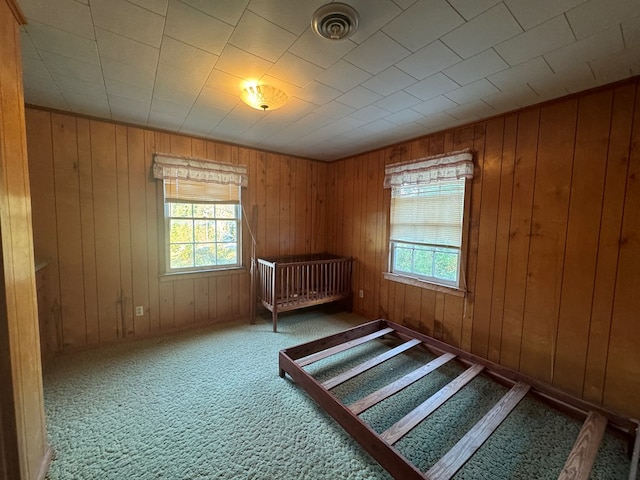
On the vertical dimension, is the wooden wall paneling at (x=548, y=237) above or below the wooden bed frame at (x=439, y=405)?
above

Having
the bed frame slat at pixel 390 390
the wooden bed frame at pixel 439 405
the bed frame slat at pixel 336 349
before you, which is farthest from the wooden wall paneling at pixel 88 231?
the bed frame slat at pixel 390 390

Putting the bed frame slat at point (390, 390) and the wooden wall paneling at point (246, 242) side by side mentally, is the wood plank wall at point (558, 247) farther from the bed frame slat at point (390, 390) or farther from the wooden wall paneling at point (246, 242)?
the wooden wall paneling at point (246, 242)

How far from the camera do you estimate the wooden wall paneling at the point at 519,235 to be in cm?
222

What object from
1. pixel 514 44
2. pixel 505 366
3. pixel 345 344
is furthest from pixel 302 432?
pixel 514 44

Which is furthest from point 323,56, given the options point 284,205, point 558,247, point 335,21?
point 284,205

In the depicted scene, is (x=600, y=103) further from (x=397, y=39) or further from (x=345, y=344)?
(x=345, y=344)

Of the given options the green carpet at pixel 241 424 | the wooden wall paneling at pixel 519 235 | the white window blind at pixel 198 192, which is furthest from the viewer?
the white window blind at pixel 198 192

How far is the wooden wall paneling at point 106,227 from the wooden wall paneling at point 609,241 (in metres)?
4.34

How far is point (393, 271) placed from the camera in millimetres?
3414

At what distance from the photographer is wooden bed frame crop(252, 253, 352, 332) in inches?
131

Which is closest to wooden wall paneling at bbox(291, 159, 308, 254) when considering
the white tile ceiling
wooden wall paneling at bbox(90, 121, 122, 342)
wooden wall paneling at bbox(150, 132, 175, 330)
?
the white tile ceiling

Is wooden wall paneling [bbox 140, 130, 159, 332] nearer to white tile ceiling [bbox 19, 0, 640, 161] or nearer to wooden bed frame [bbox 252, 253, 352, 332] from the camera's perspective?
white tile ceiling [bbox 19, 0, 640, 161]

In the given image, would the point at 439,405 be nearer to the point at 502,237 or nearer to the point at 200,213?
the point at 502,237

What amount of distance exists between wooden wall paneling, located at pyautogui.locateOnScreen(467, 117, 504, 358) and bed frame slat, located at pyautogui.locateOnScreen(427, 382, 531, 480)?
0.66 meters
